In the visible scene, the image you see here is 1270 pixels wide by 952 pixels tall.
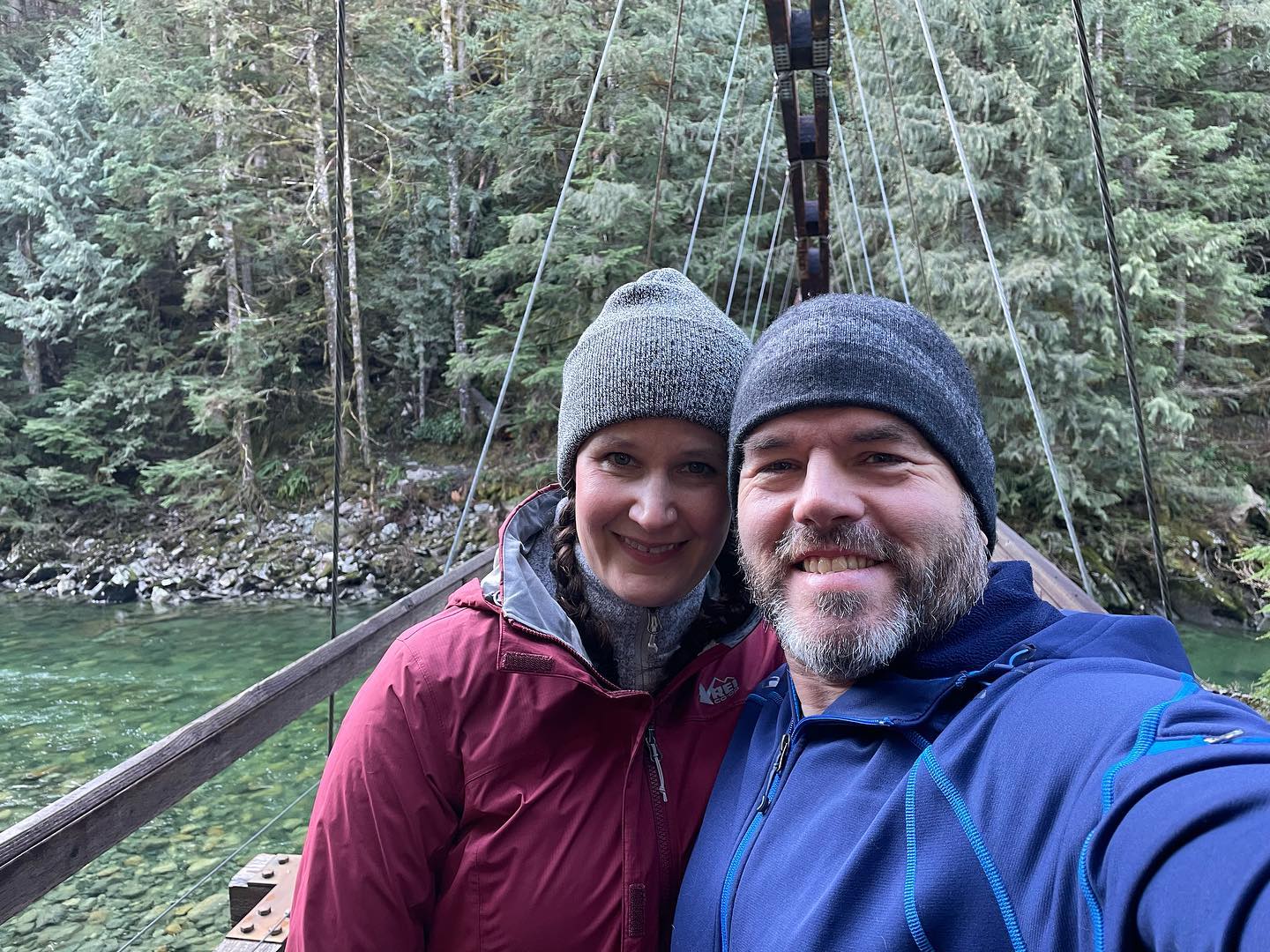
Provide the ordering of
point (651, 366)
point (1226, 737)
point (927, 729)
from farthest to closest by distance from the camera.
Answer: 1. point (651, 366)
2. point (927, 729)
3. point (1226, 737)

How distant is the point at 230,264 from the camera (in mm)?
15047

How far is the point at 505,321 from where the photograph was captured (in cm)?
1545

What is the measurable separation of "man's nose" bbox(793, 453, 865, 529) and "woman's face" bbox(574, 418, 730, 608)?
0.24 metres

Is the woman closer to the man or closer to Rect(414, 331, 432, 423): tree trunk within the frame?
the man

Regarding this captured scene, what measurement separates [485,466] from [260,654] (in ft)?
17.2

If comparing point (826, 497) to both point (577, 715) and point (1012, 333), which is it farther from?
point (1012, 333)

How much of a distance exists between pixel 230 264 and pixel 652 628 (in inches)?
623

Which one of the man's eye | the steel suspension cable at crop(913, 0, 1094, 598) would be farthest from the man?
the steel suspension cable at crop(913, 0, 1094, 598)

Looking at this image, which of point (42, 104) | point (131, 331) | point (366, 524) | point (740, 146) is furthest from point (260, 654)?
point (42, 104)

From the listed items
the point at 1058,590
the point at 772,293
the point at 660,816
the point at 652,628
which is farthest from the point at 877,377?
the point at 772,293

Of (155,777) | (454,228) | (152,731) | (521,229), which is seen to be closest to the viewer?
(155,777)

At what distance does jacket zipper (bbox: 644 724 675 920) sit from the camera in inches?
42.7

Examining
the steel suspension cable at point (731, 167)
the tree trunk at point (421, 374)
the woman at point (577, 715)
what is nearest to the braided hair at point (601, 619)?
the woman at point (577, 715)

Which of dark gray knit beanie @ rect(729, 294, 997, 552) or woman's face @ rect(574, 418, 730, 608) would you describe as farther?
woman's face @ rect(574, 418, 730, 608)
